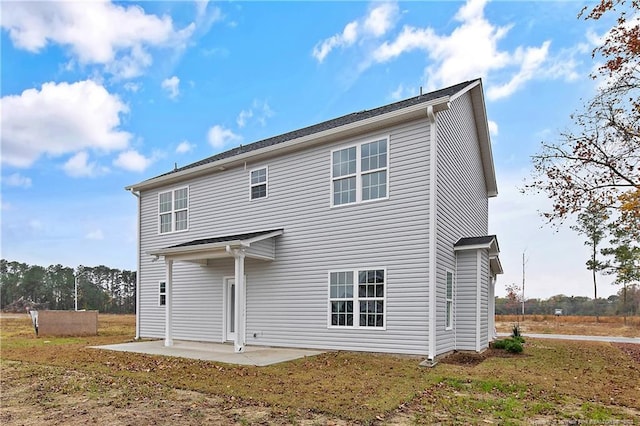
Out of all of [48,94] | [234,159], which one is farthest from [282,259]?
[48,94]

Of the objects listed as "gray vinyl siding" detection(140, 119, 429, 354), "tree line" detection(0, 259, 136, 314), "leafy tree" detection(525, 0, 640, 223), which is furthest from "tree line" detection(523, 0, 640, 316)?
"tree line" detection(0, 259, 136, 314)

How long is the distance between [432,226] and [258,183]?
5955 mm

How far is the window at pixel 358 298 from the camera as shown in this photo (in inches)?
421

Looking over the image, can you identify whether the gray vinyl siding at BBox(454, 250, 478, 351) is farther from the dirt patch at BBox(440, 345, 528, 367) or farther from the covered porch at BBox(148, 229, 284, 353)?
the covered porch at BBox(148, 229, 284, 353)

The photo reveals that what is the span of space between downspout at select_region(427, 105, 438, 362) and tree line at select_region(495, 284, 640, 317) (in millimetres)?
30715

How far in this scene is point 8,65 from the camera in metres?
14.4

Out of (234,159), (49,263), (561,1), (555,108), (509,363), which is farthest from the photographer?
(49,263)

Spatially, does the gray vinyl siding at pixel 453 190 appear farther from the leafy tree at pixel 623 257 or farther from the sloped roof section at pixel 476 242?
the leafy tree at pixel 623 257

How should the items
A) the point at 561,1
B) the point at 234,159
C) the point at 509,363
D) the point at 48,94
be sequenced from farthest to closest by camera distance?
the point at 48,94, the point at 234,159, the point at 561,1, the point at 509,363

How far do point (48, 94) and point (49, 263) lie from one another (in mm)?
51502

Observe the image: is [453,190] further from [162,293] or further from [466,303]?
[162,293]

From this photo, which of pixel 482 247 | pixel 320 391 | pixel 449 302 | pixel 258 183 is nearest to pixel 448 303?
pixel 449 302

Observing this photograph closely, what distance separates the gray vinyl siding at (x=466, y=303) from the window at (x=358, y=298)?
2.60m

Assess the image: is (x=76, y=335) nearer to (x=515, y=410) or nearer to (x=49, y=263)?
(x=515, y=410)
